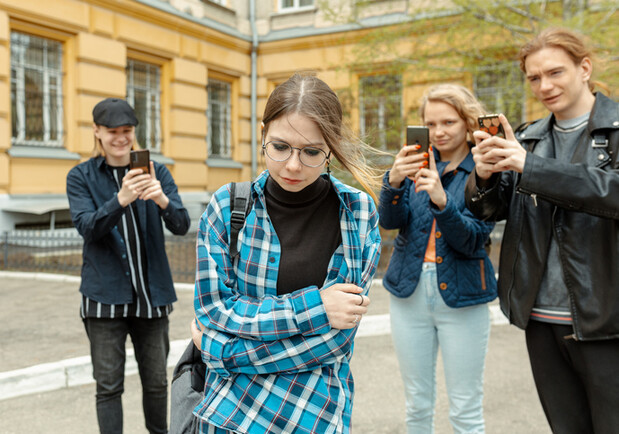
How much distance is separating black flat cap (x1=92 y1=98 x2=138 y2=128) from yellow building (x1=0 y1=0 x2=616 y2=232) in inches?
288

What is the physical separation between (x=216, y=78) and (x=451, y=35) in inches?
339

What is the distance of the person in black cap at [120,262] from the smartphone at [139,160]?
0.14ft

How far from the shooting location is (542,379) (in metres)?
2.48

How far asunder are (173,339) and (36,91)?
8665 millimetres

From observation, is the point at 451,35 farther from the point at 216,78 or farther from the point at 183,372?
the point at 183,372

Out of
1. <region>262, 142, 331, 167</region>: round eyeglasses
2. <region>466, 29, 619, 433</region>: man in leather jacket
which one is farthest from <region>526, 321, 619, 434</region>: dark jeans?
<region>262, 142, 331, 167</region>: round eyeglasses

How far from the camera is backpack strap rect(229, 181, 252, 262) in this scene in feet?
5.97

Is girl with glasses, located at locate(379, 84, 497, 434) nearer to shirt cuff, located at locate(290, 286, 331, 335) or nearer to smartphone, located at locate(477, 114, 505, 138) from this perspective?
smartphone, located at locate(477, 114, 505, 138)

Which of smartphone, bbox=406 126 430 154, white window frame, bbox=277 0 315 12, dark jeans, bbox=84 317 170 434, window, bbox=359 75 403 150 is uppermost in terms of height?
white window frame, bbox=277 0 315 12

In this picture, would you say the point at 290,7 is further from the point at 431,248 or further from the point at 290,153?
the point at 290,153

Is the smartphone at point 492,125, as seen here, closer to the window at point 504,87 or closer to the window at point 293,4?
the window at point 504,87

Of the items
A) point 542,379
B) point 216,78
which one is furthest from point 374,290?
point 216,78

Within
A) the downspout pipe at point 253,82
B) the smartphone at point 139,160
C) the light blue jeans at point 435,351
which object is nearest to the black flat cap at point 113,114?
the smartphone at point 139,160

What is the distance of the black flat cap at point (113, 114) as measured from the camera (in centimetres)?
319
